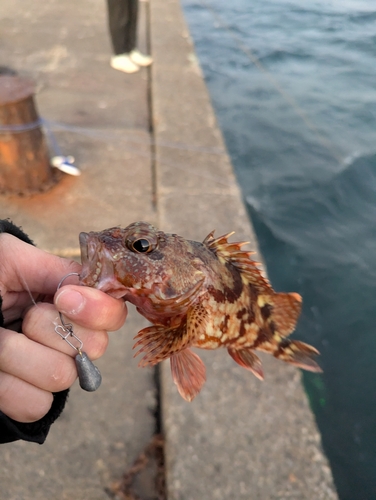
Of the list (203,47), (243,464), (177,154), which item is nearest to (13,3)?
(203,47)

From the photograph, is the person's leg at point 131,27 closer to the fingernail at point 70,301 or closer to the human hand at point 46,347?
the human hand at point 46,347

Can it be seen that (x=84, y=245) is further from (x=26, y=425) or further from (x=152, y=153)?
(x=152, y=153)

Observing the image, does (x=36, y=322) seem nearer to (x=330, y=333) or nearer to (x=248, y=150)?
(x=330, y=333)

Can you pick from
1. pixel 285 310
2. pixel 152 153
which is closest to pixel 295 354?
pixel 285 310

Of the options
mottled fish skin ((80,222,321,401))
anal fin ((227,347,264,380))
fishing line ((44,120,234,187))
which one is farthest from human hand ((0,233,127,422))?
fishing line ((44,120,234,187))

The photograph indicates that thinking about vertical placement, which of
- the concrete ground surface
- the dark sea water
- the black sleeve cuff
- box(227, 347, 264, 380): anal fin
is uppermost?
the black sleeve cuff

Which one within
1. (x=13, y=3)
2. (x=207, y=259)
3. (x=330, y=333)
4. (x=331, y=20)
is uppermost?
(x=207, y=259)

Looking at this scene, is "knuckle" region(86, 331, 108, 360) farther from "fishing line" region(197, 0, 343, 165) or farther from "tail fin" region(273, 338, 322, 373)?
"fishing line" region(197, 0, 343, 165)

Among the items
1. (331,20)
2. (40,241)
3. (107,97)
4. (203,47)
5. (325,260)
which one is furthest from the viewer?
(331,20)
